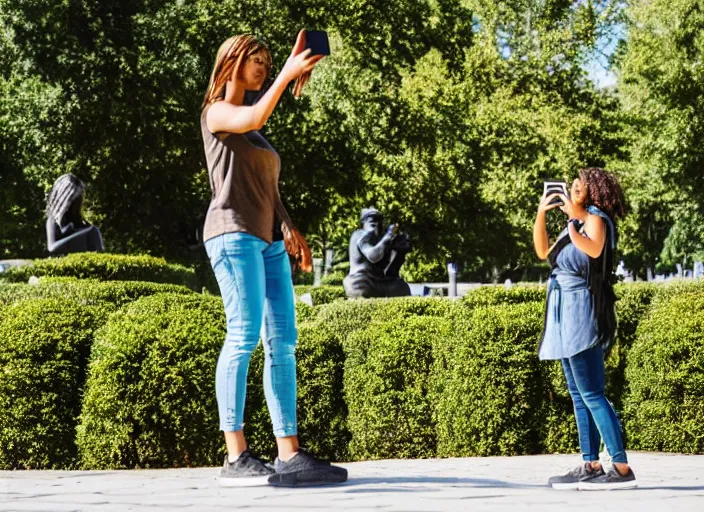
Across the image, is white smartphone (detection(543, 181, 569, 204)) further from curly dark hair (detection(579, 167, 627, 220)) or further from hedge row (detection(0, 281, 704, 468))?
hedge row (detection(0, 281, 704, 468))

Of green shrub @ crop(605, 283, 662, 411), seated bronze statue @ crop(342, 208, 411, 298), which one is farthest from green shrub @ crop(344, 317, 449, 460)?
seated bronze statue @ crop(342, 208, 411, 298)

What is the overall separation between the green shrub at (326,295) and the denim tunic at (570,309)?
12572mm

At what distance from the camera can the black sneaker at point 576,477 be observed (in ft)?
17.8

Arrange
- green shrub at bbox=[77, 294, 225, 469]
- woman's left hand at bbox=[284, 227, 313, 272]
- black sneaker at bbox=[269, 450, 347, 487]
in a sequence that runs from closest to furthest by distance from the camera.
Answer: black sneaker at bbox=[269, 450, 347, 487] → woman's left hand at bbox=[284, 227, 313, 272] → green shrub at bbox=[77, 294, 225, 469]

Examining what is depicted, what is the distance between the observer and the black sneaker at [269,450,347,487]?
5.18m

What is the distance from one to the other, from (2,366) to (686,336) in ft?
15.0

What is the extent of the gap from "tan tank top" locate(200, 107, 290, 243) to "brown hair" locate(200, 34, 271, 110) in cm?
15

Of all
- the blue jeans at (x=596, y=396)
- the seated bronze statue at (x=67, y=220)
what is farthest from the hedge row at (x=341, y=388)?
the seated bronze statue at (x=67, y=220)

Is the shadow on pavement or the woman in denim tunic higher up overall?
the woman in denim tunic

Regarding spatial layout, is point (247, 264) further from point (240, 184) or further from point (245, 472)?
point (245, 472)

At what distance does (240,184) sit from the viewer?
5270 mm

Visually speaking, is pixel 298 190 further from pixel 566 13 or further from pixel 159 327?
pixel 159 327

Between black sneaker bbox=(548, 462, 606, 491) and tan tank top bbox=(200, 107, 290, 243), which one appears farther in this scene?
black sneaker bbox=(548, 462, 606, 491)

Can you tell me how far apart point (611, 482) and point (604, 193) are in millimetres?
1442
